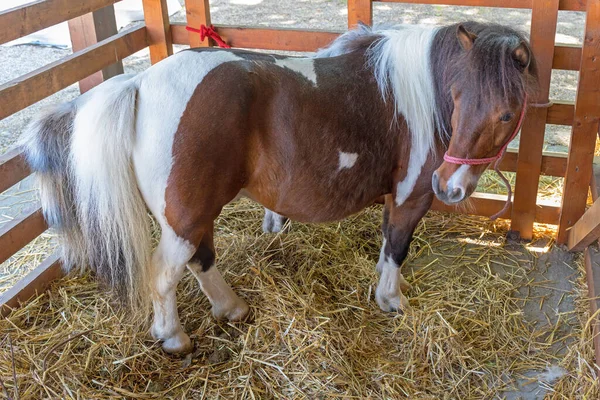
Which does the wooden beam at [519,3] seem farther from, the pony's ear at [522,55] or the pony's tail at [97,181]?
the pony's tail at [97,181]

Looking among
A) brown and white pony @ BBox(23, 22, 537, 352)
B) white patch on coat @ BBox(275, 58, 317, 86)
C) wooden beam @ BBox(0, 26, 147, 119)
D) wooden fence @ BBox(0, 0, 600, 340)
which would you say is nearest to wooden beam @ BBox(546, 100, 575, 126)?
wooden fence @ BBox(0, 0, 600, 340)

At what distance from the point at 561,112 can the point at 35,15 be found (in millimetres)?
2708

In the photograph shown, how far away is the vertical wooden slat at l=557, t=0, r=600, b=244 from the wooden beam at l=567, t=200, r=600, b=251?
113 mm

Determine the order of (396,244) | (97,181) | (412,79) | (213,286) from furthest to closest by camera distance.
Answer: (396,244), (213,286), (412,79), (97,181)

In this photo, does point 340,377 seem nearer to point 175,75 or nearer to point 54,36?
point 175,75

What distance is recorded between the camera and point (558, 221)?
139 inches

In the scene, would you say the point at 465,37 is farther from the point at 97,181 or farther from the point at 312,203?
the point at 97,181

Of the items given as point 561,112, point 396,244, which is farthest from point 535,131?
point 396,244

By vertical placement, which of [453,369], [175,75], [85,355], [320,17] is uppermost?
[175,75]

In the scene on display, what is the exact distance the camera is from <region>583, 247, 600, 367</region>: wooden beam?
2.67 m

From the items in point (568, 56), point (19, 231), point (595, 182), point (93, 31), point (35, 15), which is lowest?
point (595, 182)

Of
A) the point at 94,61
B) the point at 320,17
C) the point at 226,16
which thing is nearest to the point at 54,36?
the point at 226,16

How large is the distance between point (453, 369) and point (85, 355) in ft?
5.37

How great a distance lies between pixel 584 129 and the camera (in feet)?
10.4
